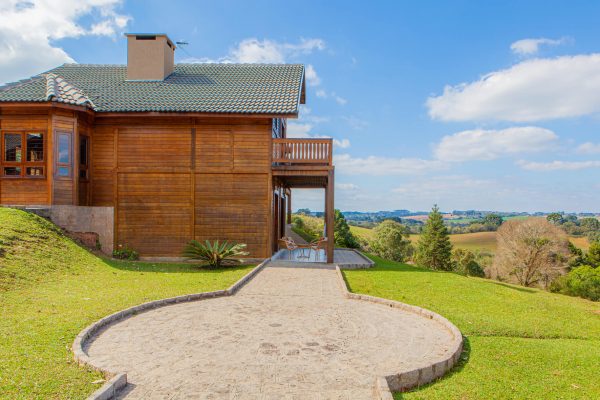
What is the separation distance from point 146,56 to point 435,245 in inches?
1234

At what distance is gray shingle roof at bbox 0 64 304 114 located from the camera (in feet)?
45.6

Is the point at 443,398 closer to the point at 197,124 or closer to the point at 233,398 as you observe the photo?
the point at 233,398

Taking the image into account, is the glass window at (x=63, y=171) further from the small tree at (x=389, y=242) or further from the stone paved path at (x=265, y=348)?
the small tree at (x=389, y=242)

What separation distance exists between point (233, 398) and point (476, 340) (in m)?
3.83

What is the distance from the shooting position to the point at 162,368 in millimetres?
4605

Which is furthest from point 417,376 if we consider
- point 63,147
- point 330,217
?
point 63,147

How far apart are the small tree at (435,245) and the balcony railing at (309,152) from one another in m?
28.5

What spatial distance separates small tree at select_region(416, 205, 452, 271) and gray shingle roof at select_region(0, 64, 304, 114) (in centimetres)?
2693

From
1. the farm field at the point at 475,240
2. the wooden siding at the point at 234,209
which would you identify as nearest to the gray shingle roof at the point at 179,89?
the wooden siding at the point at 234,209

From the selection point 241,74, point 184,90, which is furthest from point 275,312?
point 241,74

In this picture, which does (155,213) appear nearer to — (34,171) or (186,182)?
(186,182)

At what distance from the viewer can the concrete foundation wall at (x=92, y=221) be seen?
13334 mm

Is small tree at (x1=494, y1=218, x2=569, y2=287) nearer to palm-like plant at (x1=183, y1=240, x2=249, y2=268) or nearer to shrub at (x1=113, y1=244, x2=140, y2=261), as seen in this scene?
palm-like plant at (x1=183, y1=240, x2=249, y2=268)

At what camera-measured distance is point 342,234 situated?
29062mm
